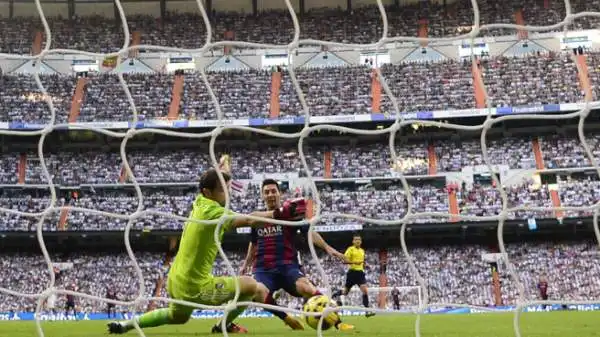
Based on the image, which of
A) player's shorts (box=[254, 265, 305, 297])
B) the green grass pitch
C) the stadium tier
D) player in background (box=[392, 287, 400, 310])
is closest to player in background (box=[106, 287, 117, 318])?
the stadium tier

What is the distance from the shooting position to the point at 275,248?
7.63m

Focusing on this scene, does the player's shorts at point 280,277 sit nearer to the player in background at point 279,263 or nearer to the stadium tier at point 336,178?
the player in background at point 279,263

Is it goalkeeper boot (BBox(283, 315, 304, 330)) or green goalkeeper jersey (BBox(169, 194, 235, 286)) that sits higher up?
green goalkeeper jersey (BBox(169, 194, 235, 286))

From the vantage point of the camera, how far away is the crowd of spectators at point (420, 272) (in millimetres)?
24203

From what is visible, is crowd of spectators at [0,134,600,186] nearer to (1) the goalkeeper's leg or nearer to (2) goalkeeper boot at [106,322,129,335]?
(2) goalkeeper boot at [106,322,129,335]

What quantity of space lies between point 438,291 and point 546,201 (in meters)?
6.40

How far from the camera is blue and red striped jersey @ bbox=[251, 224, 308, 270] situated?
7582 mm

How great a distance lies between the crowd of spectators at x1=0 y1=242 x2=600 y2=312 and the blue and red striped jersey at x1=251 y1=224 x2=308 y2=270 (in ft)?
49.9

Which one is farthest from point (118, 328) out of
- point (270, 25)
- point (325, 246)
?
point (270, 25)

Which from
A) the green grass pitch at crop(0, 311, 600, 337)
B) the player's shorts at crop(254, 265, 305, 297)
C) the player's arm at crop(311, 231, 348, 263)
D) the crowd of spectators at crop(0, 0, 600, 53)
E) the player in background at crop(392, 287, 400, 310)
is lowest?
the player in background at crop(392, 287, 400, 310)

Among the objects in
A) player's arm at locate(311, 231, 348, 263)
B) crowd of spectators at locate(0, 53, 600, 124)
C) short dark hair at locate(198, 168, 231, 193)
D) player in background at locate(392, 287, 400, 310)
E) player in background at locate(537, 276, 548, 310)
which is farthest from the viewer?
crowd of spectators at locate(0, 53, 600, 124)

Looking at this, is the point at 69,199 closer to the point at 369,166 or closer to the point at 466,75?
the point at 369,166

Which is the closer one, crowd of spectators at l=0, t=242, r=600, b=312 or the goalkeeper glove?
the goalkeeper glove

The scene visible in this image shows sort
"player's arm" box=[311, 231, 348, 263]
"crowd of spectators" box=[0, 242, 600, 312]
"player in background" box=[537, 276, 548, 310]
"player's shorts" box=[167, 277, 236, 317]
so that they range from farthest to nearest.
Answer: "crowd of spectators" box=[0, 242, 600, 312], "player in background" box=[537, 276, 548, 310], "player's arm" box=[311, 231, 348, 263], "player's shorts" box=[167, 277, 236, 317]
